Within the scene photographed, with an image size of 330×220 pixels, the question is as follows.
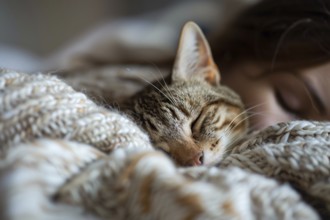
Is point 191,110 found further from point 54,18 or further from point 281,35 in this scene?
point 54,18

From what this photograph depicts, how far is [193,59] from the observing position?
1135mm

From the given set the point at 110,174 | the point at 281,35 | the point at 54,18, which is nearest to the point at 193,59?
the point at 281,35

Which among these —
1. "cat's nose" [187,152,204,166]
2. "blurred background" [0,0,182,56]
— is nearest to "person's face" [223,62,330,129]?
"cat's nose" [187,152,204,166]

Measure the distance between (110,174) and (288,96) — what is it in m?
0.76

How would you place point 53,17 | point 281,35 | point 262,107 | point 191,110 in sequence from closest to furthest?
point 191,110, point 262,107, point 281,35, point 53,17

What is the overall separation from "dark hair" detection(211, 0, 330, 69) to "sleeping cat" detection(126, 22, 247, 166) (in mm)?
273

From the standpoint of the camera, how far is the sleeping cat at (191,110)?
2.93ft

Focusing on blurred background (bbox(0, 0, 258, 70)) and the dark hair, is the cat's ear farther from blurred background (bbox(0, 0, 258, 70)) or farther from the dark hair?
blurred background (bbox(0, 0, 258, 70))

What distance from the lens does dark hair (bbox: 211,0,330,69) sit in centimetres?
117

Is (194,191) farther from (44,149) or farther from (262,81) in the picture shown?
(262,81)

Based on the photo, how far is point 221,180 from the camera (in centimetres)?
55

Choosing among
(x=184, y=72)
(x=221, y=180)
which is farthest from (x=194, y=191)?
(x=184, y=72)

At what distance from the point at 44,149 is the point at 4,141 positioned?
0.28ft

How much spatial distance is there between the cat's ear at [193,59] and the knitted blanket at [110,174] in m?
0.46
